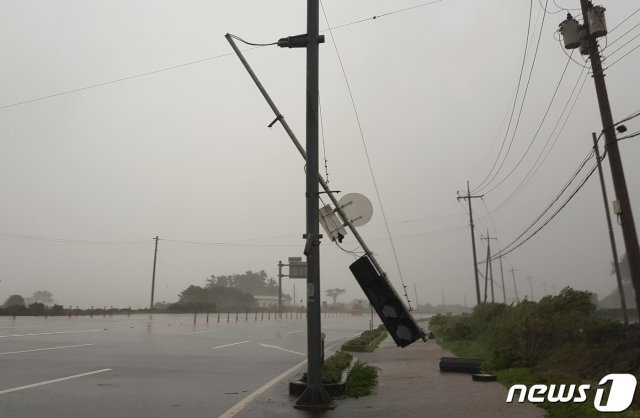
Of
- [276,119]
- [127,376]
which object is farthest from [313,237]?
[127,376]

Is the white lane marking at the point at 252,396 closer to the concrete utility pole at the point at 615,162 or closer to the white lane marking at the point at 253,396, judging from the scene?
the white lane marking at the point at 253,396

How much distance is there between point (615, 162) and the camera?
1291 centimetres

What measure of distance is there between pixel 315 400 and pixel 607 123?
37.8ft

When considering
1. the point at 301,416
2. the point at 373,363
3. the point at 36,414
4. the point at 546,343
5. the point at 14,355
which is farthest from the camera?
the point at 373,363

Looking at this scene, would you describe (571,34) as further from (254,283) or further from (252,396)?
(254,283)

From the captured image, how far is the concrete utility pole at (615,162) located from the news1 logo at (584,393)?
4.68 metres

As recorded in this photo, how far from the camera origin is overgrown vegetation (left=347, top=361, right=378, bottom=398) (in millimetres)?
8477

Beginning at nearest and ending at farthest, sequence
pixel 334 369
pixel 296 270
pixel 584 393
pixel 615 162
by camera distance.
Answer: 1. pixel 584 393
2. pixel 334 369
3. pixel 615 162
4. pixel 296 270

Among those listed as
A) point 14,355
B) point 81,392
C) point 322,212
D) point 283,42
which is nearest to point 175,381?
point 81,392

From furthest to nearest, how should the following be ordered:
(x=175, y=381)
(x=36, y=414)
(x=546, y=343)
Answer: (x=546, y=343)
(x=175, y=381)
(x=36, y=414)

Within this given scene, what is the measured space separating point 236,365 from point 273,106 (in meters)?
7.83

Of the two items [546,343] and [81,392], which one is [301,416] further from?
[546,343]

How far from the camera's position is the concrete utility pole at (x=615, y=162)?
1198 cm

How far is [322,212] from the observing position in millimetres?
8453
